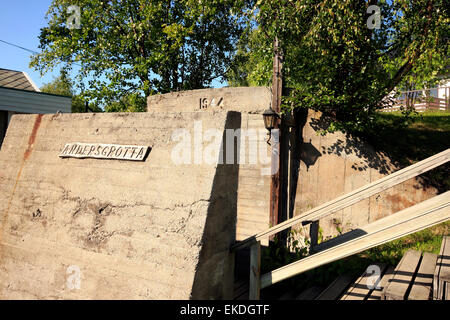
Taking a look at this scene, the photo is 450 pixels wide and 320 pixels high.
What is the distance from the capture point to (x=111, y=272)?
316cm

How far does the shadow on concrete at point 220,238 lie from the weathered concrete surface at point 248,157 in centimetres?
347

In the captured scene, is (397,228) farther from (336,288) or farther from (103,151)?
(103,151)

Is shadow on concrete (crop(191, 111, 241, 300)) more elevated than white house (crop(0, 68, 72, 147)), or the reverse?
white house (crop(0, 68, 72, 147))

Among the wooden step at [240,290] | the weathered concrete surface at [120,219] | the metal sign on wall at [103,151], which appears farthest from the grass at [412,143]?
the metal sign on wall at [103,151]

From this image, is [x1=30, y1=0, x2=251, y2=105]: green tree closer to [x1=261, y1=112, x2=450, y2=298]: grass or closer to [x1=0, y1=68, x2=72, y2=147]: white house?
[x1=0, y1=68, x2=72, y2=147]: white house

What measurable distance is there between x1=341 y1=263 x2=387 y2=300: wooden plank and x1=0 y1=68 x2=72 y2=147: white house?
11.9 metres

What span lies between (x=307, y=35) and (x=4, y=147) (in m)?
5.86

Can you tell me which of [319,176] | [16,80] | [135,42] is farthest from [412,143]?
[16,80]

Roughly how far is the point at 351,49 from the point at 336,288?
173 inches

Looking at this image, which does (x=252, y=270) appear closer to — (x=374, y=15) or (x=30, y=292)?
(x=30, y=292)

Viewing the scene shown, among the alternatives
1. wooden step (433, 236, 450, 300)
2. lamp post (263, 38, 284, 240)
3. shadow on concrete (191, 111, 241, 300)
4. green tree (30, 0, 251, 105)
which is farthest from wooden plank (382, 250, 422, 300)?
green tree (30, 0, 251, 105)

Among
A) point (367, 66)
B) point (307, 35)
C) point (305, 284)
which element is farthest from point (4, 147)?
point (367, 66)

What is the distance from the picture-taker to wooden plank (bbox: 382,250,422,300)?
2.98 metres

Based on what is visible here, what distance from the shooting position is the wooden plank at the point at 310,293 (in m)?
4.30
